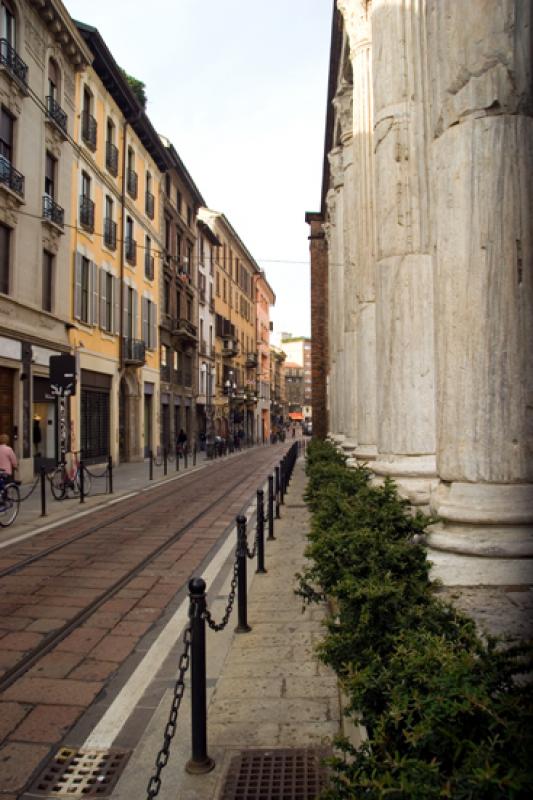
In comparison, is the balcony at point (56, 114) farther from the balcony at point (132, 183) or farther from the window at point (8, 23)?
the balcony at point (132, 183)

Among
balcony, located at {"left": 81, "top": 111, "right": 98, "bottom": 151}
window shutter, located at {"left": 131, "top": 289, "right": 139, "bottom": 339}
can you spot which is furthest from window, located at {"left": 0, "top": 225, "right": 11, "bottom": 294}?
window shutter, located at {"left": 131, "top": 289, "right": 139, "bottom": 339}

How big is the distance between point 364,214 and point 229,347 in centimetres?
4223

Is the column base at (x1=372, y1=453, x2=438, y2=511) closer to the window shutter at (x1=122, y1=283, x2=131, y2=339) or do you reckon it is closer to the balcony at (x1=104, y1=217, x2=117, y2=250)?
the balcony at (x1=104, y1=217, x2=117, y2=250)

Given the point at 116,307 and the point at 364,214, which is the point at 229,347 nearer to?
the point at 116,307

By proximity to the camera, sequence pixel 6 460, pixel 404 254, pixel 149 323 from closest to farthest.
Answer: pixel 404 254
pixel 6 460
pixel 149 323

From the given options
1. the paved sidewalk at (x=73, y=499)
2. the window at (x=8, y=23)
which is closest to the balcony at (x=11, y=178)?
the window at (x=8, y=23)

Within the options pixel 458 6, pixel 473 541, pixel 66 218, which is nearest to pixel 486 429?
pixel 473 541

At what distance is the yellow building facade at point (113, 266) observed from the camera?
22.4m

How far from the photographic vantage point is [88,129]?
22766 mm

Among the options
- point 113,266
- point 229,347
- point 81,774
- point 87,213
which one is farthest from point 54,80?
point 229,347

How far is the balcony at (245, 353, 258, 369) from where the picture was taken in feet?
201

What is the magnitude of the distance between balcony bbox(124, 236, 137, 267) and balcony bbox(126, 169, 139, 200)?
1.94 meters

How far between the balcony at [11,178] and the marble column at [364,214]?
35.5 feet

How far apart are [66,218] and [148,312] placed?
1023 cm
